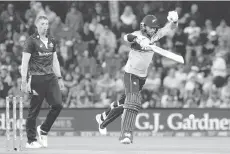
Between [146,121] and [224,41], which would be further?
[224,41]

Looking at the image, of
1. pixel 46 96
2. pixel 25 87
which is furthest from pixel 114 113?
pixel 25 87

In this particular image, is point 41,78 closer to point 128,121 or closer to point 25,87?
point 25,87

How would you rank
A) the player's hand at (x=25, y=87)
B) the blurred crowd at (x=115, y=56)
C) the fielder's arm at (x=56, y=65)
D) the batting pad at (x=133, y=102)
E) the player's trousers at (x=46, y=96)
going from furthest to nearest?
the blurred crowd at (x=115, y=56) < the fielder's arm at (x=56, y=65) < the player's trousers at (x=46, y=96) < the player's hand at (x=25, y=87) < the batting pad at (x=133, y=102)

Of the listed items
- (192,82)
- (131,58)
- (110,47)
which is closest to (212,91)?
(192,82)

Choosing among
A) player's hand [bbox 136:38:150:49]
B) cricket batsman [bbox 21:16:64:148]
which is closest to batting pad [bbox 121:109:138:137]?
player's hand [bbox 136:38:150:49]

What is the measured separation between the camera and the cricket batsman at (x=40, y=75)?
11.8 m

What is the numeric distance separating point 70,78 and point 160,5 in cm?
453

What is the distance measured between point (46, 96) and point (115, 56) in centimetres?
913

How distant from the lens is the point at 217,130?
60.7 feet

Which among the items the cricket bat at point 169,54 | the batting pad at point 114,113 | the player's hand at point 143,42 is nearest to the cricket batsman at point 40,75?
the batting pad at point 114,113

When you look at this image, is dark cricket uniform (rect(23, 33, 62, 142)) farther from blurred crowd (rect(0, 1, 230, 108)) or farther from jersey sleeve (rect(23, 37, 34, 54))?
blurred crowd (rect(0, 1, 230, 108))

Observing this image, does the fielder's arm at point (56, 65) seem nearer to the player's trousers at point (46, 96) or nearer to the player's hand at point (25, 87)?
the player's trousers at point (46, 96)

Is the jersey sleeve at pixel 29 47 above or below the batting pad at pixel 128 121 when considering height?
above

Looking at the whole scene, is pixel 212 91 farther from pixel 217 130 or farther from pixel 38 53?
pixel 38 53
